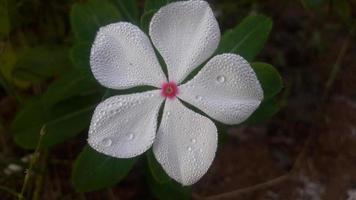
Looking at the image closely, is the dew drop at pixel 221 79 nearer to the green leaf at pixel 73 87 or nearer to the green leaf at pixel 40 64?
the green leaf at pixel 73 87

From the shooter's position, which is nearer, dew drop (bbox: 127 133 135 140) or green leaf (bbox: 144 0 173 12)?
dew drop (bbox: 127 133 135 140)

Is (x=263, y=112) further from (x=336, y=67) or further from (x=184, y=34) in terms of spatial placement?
(x=336, y=67)

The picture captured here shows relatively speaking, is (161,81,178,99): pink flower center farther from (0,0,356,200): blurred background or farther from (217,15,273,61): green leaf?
(0,0,356,200): blurred background

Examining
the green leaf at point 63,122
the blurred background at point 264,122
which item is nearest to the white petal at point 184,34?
the green leaf at point 63,122

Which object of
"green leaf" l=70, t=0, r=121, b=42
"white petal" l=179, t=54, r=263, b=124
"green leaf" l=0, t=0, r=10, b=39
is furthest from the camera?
"green leaf" l=0, t=0, r=10, b=39

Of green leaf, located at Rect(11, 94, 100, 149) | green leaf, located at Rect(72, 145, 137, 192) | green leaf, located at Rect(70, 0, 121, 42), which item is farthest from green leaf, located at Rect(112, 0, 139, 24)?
green leaf, located at Rect(72, 145, 137, 192)

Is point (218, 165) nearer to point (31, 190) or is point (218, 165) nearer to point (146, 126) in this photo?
point (31, 190)

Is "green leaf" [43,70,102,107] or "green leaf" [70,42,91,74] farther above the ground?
"green leaf" [70,42,91,74]
